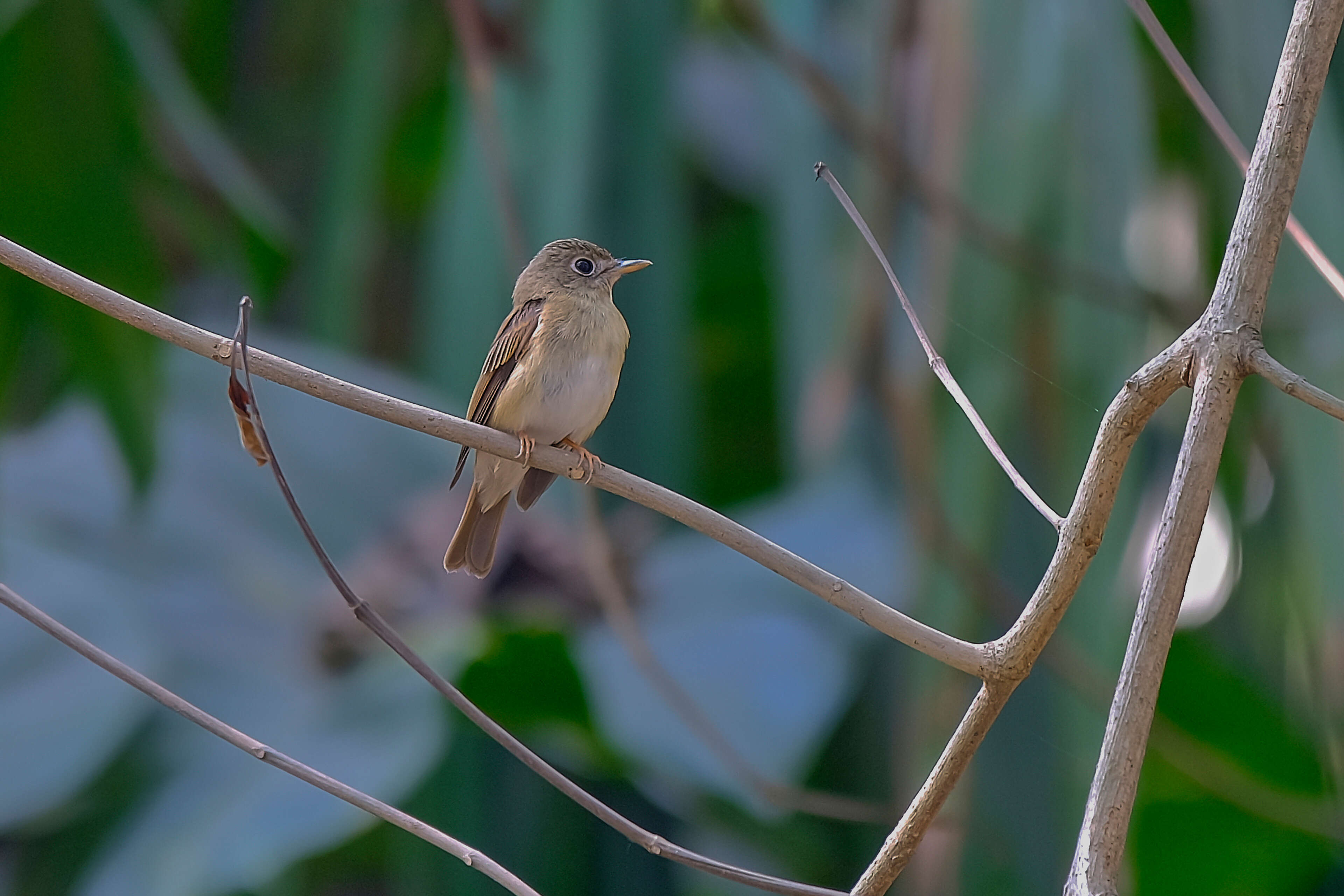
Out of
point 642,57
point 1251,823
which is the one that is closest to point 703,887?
point 1251,823

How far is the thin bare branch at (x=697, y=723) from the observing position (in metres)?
2.48

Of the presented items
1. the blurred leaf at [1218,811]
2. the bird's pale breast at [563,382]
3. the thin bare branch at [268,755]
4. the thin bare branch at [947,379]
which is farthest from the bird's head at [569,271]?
the blurred leaf at [1218,811]

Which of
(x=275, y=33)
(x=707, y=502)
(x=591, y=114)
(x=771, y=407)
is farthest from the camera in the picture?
(x=771, y=407)

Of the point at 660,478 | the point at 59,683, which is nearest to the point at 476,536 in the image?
the point at 660,478

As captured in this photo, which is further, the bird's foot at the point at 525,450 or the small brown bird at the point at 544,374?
the small brown bird at the point at 544,374

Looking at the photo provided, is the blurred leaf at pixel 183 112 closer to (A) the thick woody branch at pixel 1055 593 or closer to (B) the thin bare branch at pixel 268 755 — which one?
(B) the thin bare branch at pixel 268 755

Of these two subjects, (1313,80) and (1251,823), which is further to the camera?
(1251,823)

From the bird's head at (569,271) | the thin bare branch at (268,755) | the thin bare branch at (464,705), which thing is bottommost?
the thin bare branch at (268,755)

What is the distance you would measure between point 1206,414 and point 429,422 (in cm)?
93

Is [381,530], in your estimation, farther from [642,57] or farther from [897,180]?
[897,180]

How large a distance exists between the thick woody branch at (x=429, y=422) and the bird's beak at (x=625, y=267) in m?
1.40

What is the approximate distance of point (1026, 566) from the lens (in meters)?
4.00

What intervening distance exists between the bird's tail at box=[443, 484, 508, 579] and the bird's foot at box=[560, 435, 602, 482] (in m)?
0.27

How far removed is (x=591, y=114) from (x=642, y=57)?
505mm
